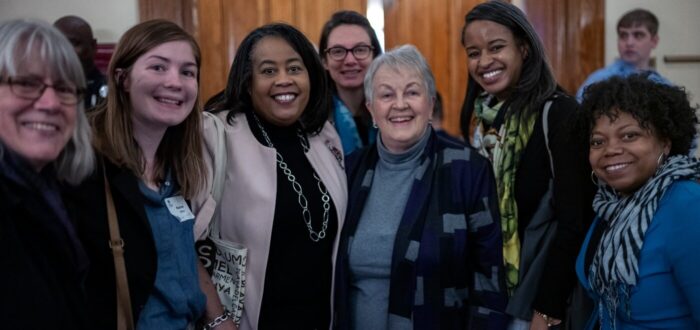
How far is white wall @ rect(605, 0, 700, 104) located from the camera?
3904 millimetres

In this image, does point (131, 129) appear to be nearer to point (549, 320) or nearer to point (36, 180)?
point (36, 180)

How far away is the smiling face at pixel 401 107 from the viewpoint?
78.3 inches

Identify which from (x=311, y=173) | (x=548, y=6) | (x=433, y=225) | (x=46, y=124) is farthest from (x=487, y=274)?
(x=548, y=6)

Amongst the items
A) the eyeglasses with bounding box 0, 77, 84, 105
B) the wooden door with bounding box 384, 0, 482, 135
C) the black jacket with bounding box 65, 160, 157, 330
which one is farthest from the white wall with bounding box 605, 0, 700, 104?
the eyeglasses with bounding box 0, 77, 84, 105

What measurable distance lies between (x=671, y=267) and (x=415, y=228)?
2.22ft

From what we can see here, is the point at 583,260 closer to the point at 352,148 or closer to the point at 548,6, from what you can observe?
the point at 352,148

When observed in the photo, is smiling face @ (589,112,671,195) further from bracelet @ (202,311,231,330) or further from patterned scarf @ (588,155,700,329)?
bracelet @ (202,311,231,330)

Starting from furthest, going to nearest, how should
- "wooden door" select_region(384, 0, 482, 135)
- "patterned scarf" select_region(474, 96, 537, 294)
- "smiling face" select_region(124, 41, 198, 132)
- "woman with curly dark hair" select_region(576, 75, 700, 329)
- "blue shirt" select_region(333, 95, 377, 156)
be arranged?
"wooden door" select_region(384, 0, 482, 135) < "blue shirt" select_region(333, 95, 377, 156) < "patterned scarf" select_region(474, 96, 537, 294) < "smiling face" select_region(124, 41, 198, 132) < "woman with curly dark hair" select_region(576, 75, 700, 329)

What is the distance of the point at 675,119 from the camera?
5.49 ft

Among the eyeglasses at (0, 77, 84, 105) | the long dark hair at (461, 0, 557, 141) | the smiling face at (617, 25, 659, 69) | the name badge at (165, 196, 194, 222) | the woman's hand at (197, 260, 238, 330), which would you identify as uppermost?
the smiling face at (617, 25, 659, 69)

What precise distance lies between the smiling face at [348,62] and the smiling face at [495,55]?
0.69 metres

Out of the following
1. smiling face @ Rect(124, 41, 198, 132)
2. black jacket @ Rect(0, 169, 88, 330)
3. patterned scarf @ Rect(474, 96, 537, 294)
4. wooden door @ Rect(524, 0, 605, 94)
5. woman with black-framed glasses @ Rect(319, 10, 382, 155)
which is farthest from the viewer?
wooden door @ Rect(524, 0, 605, 94)

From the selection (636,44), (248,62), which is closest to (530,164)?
(248,62)

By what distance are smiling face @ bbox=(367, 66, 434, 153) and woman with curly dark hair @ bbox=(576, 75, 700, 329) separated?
0.48 m
